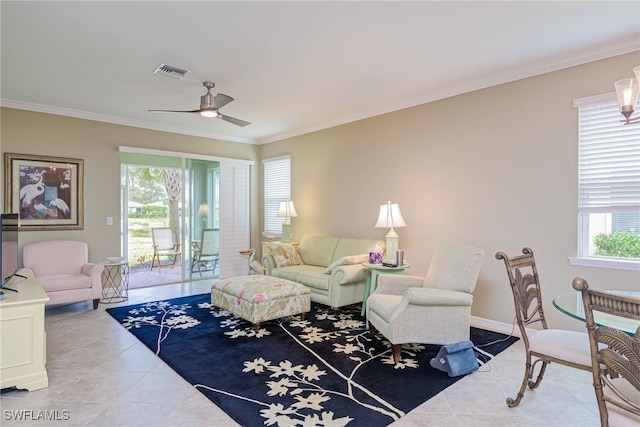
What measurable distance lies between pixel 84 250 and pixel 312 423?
4358mm

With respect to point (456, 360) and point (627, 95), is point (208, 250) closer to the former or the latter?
point (456, 360)

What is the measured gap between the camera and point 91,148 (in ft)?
17.0

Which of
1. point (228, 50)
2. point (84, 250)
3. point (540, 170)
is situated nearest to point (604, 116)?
point (540, 170)

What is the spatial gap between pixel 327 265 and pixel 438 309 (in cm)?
239

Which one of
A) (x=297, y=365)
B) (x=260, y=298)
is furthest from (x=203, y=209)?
(x=297, y=365)

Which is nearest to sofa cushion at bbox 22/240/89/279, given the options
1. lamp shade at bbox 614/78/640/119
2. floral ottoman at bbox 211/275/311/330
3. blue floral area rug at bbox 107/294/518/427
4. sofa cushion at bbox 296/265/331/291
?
blue floral area rug at bbox 107/294/518/427

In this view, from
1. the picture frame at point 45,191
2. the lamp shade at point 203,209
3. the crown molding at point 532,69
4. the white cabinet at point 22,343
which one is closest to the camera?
the white cabinet at point 22,343

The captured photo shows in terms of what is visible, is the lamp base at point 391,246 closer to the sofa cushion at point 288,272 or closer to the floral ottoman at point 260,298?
the floral ottoman at point 260,298

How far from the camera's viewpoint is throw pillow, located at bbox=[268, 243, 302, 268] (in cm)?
520

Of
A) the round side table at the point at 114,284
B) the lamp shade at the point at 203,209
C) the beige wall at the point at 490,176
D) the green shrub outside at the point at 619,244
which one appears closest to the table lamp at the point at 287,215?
the beige wall at the point at 490,176

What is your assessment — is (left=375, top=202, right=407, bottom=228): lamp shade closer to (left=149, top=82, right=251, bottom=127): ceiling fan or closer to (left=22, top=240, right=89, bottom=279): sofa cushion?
(left=149, top=82, right=251, bottom=127): ceiling fan

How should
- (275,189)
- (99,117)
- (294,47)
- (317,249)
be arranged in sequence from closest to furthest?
(294,47) → (99,117) → (317,249) → (275,189)

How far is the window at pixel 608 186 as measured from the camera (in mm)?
3002

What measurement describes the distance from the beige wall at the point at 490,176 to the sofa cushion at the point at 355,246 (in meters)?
0.26
